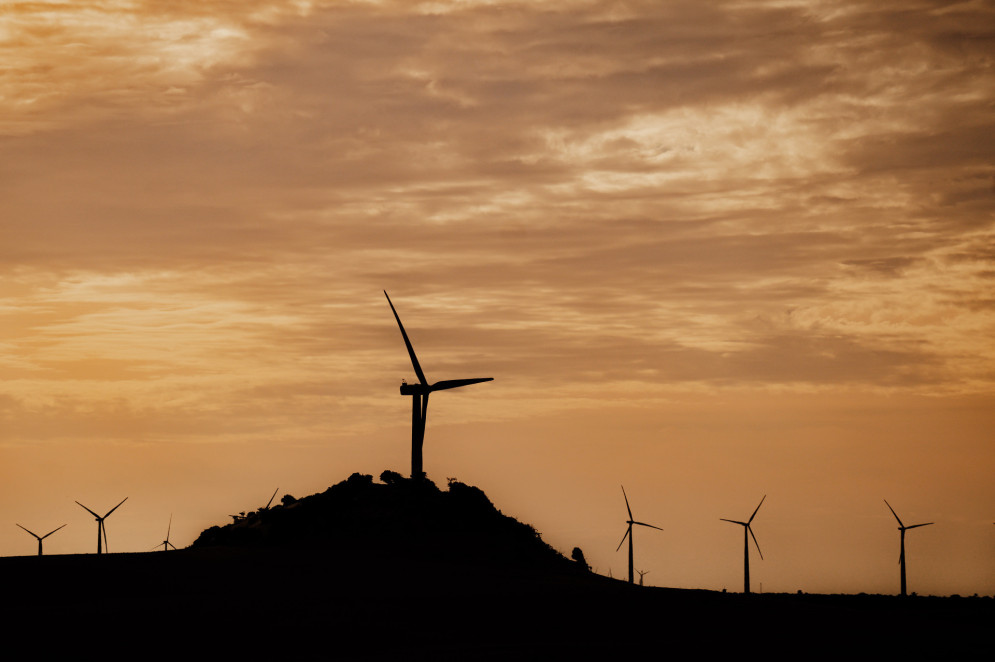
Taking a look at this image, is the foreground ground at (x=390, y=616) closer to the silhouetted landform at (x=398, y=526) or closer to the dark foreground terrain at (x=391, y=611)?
the dark foreground terrain at (x=391, y=611)

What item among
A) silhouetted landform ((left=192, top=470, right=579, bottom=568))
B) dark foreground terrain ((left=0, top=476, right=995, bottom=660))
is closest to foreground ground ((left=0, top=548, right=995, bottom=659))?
dark foreground terrain ((left=0, top=476, right=995, bottom=660))

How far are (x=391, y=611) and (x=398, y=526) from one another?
4570 centimetres

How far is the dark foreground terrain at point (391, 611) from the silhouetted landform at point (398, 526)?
17.1 inches

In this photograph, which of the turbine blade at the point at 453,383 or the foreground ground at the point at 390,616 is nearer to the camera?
the foreground ground at the point at 390,616

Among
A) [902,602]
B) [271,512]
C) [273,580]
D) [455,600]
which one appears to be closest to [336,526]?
[271,512]

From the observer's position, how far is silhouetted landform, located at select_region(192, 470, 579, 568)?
113000mm

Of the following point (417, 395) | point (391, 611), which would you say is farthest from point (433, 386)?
point (391, 611)

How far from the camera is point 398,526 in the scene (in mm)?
115750

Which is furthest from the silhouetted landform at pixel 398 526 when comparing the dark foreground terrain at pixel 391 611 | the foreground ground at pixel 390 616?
the foreground ground at pixel 390 616

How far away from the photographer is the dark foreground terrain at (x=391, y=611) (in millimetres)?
58250

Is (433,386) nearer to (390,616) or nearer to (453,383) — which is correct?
(453,383)

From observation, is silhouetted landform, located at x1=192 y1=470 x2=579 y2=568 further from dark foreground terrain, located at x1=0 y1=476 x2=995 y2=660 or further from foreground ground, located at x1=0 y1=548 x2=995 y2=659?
foreground ground, located at x1=0 y1=548 x2=995 y2=659

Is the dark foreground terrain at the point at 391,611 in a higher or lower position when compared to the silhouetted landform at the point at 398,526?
lower

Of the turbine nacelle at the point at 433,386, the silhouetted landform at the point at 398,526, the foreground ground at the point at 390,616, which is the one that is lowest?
the foreground ground at the point at 390,616
